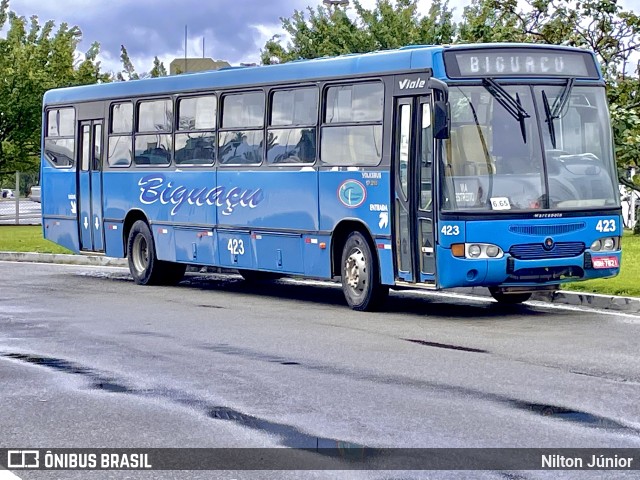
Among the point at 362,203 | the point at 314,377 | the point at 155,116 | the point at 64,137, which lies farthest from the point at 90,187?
the point at 314,377

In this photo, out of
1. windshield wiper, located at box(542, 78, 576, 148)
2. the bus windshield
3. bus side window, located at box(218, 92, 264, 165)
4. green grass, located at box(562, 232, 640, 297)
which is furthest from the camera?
bus side window, located at box(218, 92, 264, 165)

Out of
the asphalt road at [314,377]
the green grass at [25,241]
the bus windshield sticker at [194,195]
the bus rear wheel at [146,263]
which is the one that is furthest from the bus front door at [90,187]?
the green grass at [25,241]

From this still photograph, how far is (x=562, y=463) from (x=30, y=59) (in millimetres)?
43514

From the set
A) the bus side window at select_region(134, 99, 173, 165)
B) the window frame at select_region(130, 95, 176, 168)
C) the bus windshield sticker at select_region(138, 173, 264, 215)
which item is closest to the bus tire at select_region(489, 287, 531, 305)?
the bus windshield sticker at select_region(138, 173, 264, 215)

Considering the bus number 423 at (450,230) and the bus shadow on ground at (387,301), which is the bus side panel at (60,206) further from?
the bus number 423 at (450,230)

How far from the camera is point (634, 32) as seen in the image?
108 feet

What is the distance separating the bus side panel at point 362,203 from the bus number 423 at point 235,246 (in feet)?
7.40

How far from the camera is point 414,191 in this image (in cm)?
1647

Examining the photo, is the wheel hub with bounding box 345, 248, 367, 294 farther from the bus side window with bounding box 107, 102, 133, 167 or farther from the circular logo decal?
the bus side window with bounding box 107, 102, 133, 167

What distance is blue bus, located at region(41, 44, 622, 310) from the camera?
15969 millimetres

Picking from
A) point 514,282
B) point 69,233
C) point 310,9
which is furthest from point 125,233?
point 310,9

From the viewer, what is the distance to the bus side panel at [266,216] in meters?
18.6

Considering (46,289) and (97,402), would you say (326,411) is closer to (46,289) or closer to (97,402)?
(97,402)

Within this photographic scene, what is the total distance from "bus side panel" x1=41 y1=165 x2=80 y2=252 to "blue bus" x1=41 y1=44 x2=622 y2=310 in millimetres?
3560
